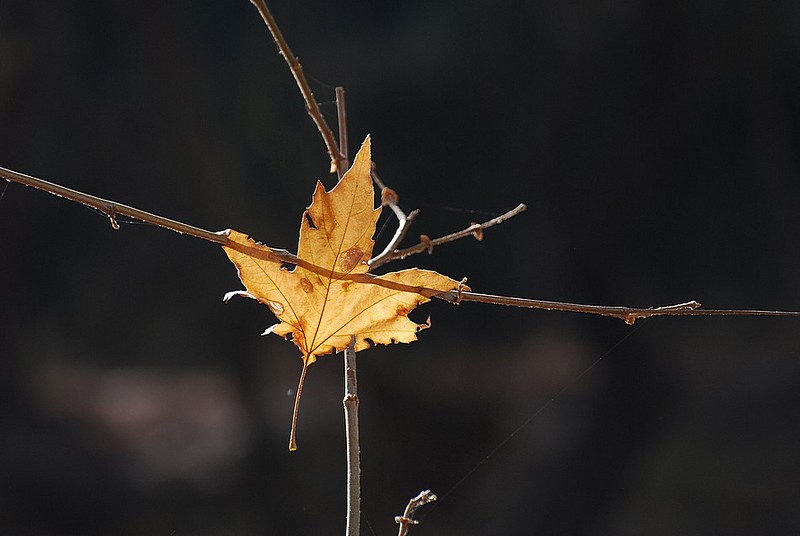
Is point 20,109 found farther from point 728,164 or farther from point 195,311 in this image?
point 728,164

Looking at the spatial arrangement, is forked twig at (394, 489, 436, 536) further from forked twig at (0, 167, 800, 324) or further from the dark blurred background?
the dark blurred background

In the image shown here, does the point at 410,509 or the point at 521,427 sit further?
the point at 521,427

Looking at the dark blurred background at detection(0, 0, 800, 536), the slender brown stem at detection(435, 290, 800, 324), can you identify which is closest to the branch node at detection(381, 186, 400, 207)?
the slender brown stem at detection(435, 290, 800, 324)

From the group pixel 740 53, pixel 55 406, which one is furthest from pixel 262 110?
pixel 740 53

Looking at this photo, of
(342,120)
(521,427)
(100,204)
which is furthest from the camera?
(521,427)

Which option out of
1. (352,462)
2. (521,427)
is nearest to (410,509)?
(352,462)

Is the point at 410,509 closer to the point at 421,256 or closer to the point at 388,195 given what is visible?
the point at 388,195

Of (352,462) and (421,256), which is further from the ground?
(421,256)
